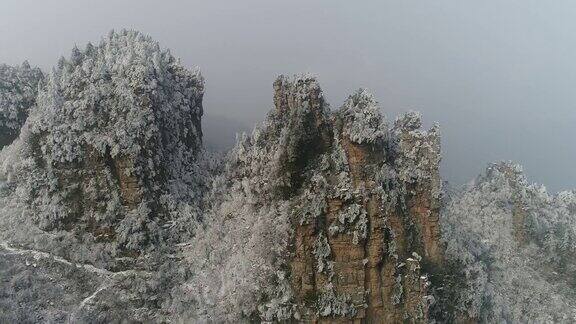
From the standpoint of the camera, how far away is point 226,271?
7819 cm

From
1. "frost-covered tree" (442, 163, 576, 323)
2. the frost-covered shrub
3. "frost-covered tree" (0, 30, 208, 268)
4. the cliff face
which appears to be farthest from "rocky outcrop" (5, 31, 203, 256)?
"frost-covered tree" (442, 163, 576, 323)

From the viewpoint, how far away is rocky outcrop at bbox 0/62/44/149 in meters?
102

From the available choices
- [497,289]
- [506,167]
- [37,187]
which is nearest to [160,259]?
[37,187]

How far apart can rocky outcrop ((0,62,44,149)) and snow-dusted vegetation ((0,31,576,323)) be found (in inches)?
13.2

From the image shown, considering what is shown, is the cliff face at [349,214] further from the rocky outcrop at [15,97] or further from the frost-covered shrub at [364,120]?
the rocky outcrop at [15,97]

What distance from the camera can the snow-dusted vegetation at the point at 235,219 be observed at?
67.3 m

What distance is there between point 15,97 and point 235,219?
52.5 meters

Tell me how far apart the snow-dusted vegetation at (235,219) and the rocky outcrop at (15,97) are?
34 cm

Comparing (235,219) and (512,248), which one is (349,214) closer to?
(235,219)

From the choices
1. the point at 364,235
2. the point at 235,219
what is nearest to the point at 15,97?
the point at 235,219

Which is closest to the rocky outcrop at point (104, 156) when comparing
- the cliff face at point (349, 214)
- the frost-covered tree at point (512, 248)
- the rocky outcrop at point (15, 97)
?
the rocky outcrop at point (15, 97)

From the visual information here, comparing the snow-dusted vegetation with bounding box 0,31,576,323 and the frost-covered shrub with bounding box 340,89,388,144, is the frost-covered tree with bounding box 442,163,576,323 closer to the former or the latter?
the snow-dusted vegetation with bounding box 0,31,576,323

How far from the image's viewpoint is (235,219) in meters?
85.4

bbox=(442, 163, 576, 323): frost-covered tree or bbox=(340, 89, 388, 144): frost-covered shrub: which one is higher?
bbox=(340, 89, 388, 144): frost-covered shrub
